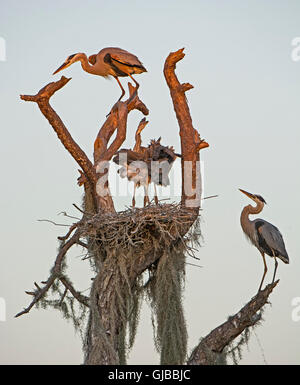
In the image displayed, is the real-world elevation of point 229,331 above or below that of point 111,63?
below

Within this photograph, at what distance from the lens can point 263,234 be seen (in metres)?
10.6

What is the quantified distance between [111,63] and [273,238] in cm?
333

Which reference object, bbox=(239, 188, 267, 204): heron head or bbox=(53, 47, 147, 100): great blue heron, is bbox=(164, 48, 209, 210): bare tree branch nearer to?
bbox=(53, 47, 147, 100): great blue heron

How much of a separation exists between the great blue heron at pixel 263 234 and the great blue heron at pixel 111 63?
7.77 ft

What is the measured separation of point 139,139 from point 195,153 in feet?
5.07

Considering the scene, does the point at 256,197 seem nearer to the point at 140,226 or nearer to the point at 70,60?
the point at 140,226

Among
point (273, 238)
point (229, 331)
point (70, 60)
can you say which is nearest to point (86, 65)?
point (70, 60)

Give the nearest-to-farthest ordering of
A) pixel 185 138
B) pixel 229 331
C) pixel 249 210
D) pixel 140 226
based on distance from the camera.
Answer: pixel 140 226
pixel 229 331
pixel 185 138
pixel 249 210

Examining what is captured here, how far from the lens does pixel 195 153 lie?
985 cm

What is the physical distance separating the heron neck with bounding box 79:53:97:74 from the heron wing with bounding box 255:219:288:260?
3.26 meters

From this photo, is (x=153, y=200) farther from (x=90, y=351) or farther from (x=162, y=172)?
(x=90, y=351)

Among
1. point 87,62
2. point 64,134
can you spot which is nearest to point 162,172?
point 64,134

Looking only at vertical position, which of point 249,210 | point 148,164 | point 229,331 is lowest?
point 229,331

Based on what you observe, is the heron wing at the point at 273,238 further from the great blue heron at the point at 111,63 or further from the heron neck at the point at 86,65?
the heron neck at the point at 86,65
